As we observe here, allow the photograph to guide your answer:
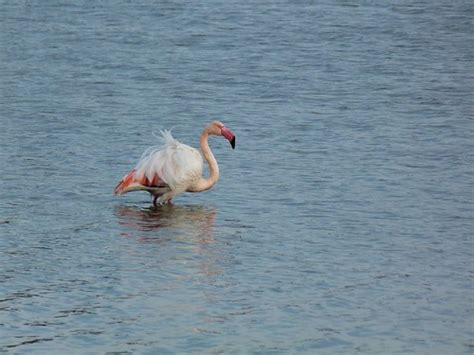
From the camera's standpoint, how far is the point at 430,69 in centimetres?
1622

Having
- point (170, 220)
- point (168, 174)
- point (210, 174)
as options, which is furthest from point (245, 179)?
point (170, 220)

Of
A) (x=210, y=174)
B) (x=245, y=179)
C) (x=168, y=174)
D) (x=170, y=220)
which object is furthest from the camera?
(x=245, y=179)

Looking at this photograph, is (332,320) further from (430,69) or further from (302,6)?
(302,6)

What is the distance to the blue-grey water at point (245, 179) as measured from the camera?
7.74m

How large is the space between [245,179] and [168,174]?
3.42ft

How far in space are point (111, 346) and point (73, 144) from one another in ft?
19.2

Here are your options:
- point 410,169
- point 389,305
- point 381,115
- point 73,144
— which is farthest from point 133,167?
point 389,305

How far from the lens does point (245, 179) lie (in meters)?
11.7

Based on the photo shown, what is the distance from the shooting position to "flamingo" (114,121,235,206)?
10.9 meters

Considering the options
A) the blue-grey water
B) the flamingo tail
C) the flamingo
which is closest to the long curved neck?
the flamingo

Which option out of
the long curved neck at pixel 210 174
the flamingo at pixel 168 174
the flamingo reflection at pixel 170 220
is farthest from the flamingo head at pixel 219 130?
the flamingo reflection at pixel 170 220

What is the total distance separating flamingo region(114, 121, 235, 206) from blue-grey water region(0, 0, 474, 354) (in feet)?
0.56

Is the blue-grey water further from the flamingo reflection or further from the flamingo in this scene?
the flamingo

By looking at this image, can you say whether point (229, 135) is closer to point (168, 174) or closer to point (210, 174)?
point (210, 174)
